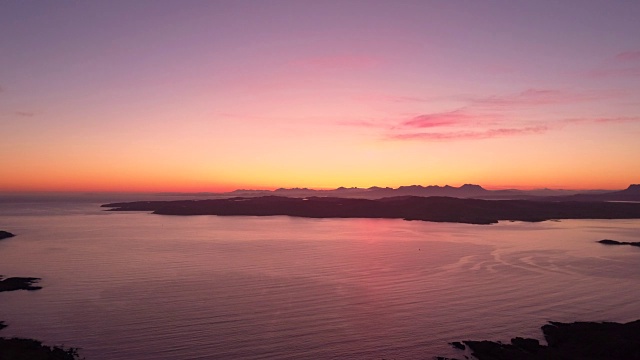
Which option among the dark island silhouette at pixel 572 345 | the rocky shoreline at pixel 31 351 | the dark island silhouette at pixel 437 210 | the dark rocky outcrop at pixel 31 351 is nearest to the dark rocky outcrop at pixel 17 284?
the rocky shoreline at pixel 31 351

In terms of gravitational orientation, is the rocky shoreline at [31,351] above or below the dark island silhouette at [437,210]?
below

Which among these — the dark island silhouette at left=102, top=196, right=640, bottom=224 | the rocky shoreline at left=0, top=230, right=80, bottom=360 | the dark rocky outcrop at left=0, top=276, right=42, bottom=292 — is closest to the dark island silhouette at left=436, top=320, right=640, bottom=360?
the rocky shoreline at left=0, top=230, right=80, bottom=360

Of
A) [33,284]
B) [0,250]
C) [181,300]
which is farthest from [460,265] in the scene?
[0,250]

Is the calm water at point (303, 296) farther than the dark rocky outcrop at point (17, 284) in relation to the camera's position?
No

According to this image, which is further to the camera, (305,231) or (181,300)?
(305,231)

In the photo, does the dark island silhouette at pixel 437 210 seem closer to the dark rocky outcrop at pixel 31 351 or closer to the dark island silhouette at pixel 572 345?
the dark island silhouette at pixel 572 345

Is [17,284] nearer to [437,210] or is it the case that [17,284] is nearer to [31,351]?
[31,351]

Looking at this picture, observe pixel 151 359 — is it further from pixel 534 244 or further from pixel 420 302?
pixel 534 244

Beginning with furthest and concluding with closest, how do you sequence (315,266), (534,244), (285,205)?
(285,205)
(534,244)
(315,266)
